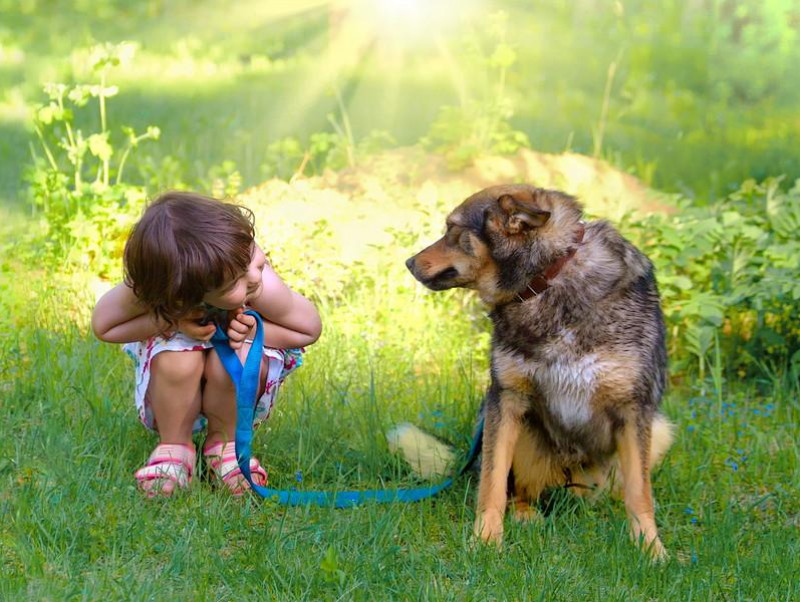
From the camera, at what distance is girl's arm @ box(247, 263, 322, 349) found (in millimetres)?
3355

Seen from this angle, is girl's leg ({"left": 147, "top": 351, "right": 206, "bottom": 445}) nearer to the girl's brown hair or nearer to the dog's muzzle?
the girl's brown hair

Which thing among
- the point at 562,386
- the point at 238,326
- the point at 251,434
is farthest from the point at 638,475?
the point at 238,326

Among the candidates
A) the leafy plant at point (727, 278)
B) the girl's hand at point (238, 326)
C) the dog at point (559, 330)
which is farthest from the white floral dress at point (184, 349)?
the leafy plant at point (727, 278)

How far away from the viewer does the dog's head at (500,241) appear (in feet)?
10.8

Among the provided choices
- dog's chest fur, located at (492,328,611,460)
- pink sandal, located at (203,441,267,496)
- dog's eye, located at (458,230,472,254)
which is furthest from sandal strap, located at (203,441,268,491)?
dog's eye, located at (458,230,472,254)

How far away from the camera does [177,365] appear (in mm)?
3332

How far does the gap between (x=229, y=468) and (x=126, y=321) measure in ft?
2.07

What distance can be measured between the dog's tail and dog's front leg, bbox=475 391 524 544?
382 mm

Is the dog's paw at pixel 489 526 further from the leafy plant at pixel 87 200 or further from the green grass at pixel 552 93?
the green grass at pixel 552 93

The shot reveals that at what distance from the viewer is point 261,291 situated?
3.32 m

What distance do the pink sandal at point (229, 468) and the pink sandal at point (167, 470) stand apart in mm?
70

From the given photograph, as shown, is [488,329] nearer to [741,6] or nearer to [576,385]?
[576,385]

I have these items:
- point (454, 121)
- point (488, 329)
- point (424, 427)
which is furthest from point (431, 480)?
point (454, 121)

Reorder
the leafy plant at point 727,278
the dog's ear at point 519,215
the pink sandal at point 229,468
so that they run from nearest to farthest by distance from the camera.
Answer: the dog's ear at point 519,215 → the pink sandal at point 229,468 → the leafy plant at point 727,278
